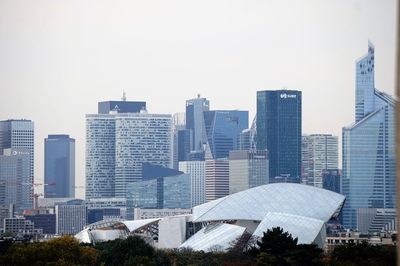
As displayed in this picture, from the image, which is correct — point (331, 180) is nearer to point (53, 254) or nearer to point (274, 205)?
point (274, 205)

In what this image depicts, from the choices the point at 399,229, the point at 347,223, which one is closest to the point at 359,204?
the point at 347,223

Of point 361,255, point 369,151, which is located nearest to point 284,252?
point 361,255

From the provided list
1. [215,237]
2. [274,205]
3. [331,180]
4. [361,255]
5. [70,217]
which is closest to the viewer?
[361,255]

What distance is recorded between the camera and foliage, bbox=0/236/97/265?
55500 mm

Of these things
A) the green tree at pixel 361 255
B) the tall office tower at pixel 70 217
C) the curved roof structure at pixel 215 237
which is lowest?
the tall office tower at pixel 70 217

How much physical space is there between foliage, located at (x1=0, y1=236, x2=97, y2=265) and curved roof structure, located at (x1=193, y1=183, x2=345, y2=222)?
26.3 metres

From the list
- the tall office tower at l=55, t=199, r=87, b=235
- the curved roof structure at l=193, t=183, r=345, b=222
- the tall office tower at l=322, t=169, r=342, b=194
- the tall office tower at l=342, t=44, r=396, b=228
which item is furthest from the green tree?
the tall office tower at l=322, t=169, r=342, b=194

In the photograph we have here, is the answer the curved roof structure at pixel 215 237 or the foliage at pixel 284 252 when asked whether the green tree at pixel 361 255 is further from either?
the curved roof structure at pixel 215 237

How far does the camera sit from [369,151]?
187750mm

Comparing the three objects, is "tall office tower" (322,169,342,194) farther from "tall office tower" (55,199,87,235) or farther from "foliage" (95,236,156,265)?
"foliage" (95,236,156,265)

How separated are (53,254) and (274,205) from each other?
31.7m

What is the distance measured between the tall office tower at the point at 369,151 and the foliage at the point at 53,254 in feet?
403

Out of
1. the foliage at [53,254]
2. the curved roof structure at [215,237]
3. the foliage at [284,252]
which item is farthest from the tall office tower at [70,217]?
the foliage at [53,254]

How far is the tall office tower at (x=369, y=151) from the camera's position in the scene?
183 m
